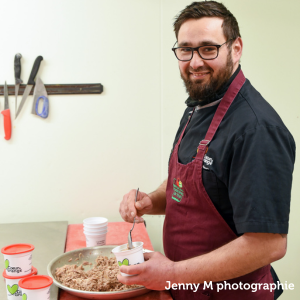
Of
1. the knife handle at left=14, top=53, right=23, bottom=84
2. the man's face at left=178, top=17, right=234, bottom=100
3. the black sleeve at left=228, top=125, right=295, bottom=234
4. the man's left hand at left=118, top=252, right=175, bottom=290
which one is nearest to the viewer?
the black sleeve at left=228, top=125, right=295, bottom=234

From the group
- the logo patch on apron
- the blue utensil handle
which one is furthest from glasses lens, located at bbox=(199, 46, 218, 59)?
the blue utensil handle

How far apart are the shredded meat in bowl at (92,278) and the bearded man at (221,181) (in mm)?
115

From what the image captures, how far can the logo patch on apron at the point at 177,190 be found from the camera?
1.22m

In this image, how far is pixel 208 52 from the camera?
3.77 feet

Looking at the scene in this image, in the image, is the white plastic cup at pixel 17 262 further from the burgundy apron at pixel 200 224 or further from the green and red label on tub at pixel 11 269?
the burgundy apron at pixel 200 224

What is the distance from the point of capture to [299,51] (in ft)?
6.96

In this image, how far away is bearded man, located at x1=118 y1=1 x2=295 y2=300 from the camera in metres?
0.93

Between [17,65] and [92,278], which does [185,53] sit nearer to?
[92,278]

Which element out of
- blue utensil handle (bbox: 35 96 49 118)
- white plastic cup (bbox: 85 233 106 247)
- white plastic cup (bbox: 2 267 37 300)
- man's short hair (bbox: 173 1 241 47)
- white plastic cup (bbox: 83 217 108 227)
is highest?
man's short hair (bbox: 173 1 241 47)

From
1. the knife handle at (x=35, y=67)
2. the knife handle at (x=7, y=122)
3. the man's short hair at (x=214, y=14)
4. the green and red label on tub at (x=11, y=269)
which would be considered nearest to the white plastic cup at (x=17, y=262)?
the green and red label on tub at (x=11, y=269)

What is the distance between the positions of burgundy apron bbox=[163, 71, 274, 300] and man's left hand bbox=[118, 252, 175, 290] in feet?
0.49

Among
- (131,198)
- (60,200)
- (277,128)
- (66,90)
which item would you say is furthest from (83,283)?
(66,90)

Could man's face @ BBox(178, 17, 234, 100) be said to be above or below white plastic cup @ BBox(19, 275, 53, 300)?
above

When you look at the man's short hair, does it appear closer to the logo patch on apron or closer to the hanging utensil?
the logo patch on apron
